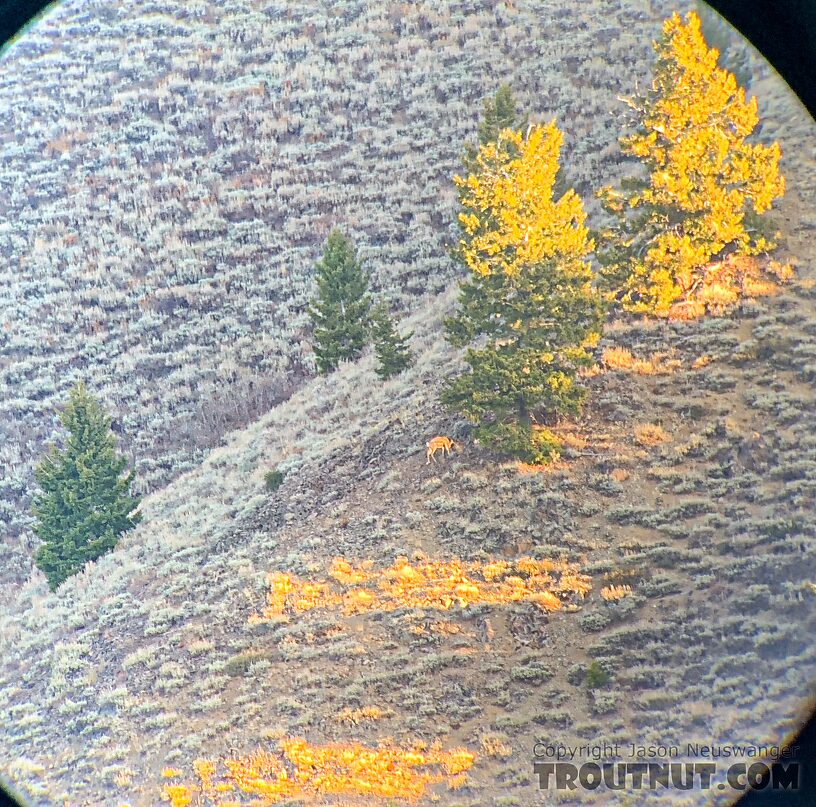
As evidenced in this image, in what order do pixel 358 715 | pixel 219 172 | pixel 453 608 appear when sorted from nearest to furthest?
pixel 358 715 → pixel 453 608 → pixel 219 172

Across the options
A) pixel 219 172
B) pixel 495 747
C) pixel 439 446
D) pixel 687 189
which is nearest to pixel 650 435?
pixel 439 446

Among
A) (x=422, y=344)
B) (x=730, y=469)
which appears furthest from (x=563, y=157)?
(x=730, y=469)

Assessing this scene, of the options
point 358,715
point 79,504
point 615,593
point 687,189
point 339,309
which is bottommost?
point 358,715

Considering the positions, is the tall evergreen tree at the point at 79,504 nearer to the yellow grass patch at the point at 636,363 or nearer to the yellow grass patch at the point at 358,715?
the yellow grass patch at the point at 358,715

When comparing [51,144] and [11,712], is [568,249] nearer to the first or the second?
[11,712]

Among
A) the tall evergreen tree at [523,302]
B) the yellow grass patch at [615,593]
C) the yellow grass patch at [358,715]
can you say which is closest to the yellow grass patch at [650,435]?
the tall evergreen tree at [523,302]

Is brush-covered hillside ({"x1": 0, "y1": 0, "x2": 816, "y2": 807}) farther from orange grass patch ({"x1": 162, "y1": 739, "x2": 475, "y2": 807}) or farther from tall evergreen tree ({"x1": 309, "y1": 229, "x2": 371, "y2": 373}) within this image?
tall evergreen tree ({"x1": 309, "y1": 229, "x2": 371, "y2": 373})

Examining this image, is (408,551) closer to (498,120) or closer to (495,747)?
(495,747)
